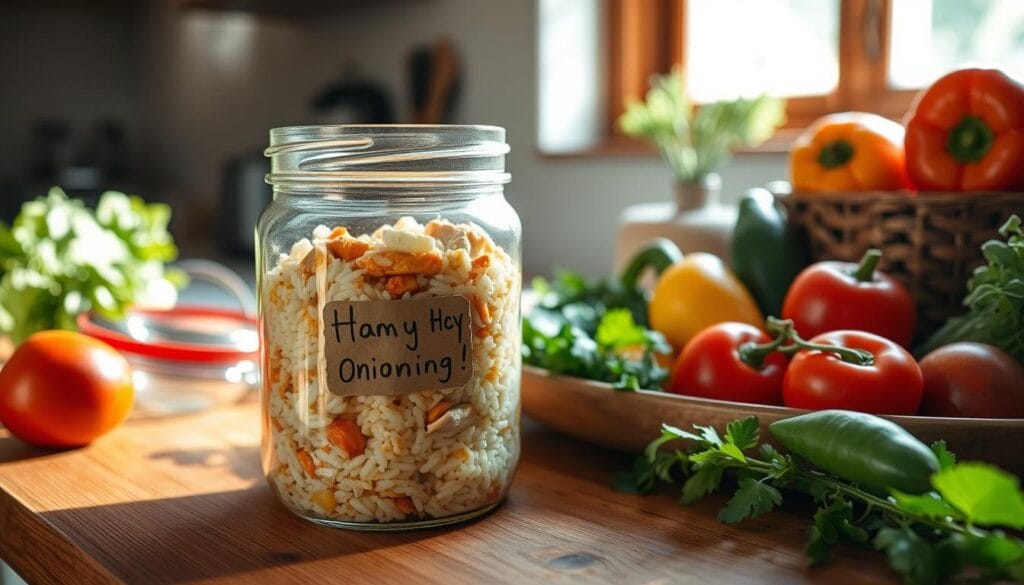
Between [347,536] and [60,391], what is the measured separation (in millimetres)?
298

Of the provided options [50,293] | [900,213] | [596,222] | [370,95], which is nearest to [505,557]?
[900,213]

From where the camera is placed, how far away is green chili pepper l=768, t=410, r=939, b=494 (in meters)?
0.49

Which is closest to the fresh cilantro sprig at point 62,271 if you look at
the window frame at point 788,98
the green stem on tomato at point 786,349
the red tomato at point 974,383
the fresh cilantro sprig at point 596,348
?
the fresh cilantro sprig at point 596,348

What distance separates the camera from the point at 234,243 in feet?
8.96

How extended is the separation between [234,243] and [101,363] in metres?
2.04

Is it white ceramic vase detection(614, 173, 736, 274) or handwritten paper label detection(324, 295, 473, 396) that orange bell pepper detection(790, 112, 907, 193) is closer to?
white ceramic vase detection(614, 173, 736, 274)

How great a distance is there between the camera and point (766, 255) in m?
0.89

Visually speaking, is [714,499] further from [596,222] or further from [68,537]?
[596,222]

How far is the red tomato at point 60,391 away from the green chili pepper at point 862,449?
51 centimetres

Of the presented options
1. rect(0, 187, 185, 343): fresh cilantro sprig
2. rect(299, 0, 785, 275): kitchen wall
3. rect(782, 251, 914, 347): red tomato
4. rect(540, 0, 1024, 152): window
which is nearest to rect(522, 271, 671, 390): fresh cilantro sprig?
rect(782, 251, 914, 347): red tomato

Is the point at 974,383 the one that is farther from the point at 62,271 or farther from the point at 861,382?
the point at 62,271

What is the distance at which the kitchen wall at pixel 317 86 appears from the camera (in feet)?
6.37

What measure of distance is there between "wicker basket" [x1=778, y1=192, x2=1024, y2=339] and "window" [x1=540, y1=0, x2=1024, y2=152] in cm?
55

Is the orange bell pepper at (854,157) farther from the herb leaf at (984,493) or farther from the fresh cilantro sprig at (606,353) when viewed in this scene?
the herb leaf at (984,493)
